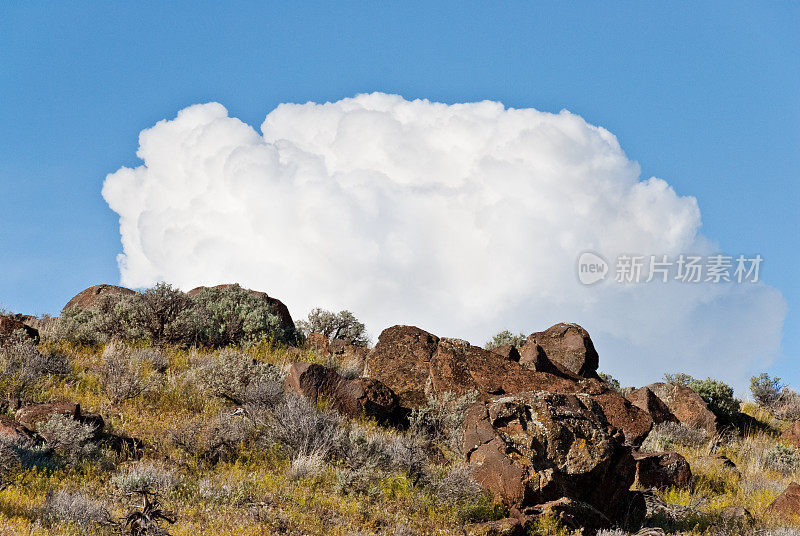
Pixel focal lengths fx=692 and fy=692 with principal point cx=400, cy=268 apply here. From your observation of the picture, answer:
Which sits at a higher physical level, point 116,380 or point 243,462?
point 116,380

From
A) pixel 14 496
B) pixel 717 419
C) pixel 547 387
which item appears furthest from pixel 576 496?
pixel 717 419

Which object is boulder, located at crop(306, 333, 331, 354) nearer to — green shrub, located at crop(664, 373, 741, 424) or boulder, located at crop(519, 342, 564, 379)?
boulder, located at crop(519, 342, 564, 379)

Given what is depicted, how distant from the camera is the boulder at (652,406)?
1623 centimetres

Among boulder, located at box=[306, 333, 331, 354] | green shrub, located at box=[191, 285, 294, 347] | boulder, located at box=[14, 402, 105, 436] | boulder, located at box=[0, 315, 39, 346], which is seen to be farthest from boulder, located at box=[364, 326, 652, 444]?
boulder, located at box=[0, 315, 39, 346]

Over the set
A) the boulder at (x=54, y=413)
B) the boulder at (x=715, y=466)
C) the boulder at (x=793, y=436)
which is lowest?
the boulder at (x=54, y=413)

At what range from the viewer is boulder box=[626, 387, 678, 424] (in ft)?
53.3

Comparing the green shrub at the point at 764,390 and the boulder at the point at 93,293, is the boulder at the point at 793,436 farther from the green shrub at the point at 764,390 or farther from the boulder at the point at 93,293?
the boulder at the point at 93,293

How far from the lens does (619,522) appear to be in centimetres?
991

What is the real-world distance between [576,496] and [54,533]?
649cm

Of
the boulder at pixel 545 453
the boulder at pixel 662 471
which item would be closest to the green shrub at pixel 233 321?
the boulder at pixel 545 453

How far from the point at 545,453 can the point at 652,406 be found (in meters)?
8.05

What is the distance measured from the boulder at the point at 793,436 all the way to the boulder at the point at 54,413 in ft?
53.9

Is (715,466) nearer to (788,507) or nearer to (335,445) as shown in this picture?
(788,507)

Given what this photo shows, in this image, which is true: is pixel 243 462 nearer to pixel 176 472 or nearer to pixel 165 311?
Result: pixel 176 472
